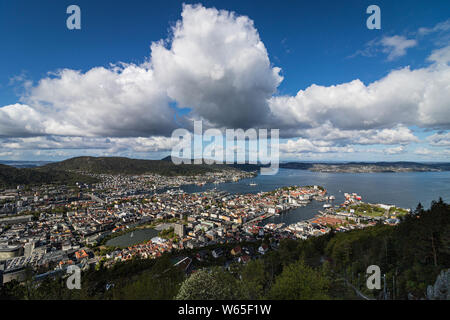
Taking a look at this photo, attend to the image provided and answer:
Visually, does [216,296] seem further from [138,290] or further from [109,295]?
[109,295]

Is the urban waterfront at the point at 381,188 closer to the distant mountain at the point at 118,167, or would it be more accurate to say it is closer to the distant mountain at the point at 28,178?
the distant mountain at the point at 118,167

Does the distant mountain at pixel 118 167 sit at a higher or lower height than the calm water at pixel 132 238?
higher

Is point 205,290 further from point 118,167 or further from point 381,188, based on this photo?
point 118,167

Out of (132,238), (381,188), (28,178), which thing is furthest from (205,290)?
(28,178)

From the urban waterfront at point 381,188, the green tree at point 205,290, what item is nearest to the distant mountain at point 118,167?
the urban waterfront at point 381,188

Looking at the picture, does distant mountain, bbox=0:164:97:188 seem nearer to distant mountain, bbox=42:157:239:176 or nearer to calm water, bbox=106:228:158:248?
distant mountain, bbox=42:157:239:176

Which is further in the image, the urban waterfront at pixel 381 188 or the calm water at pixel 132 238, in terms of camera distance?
the urban waterfront at pixel 381 188

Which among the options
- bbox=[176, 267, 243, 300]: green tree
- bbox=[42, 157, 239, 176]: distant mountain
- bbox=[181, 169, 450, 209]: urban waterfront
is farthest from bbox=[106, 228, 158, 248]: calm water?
bbox=[42, 157, 239, 176]: distant mountain

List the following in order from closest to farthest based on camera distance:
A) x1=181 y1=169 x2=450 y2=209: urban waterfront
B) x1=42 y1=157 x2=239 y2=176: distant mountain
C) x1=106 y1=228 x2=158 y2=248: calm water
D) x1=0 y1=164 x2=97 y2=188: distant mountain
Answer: x1=106 y1=228 x2=158 y2=248: calm water → x1=181 y1=169 x2=450 y2=209: urban waterfront → x1=0 y1=164 x2=97 y2=188: distant mountain → x1=42 y1=157 x2=239 y2=176: distant mountain
